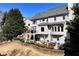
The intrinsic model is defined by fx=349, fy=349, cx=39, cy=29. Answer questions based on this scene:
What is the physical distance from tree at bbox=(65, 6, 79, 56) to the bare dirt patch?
0.15 m

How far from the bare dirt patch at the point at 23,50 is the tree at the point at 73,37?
0.15m

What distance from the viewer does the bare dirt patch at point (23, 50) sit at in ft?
20.9

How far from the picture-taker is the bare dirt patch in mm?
6355

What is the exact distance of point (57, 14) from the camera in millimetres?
6660

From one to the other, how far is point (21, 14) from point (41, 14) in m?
0.38

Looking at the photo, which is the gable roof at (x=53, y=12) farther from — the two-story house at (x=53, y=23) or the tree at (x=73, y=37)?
the tree at (x=73, y=37)

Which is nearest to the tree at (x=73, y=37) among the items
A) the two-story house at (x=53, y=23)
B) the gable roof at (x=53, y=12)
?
the two-story house at (x=53, y=23)

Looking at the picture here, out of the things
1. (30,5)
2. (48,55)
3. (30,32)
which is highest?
(30,5)

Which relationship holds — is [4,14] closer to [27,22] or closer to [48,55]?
[27,22]

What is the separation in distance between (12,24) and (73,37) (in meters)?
1.14

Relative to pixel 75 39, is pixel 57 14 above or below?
above

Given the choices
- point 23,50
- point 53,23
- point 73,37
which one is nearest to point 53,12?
point 53,23

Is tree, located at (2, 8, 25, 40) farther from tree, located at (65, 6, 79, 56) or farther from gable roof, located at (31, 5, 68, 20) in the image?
tree, located at (65, 6, 79, 56)

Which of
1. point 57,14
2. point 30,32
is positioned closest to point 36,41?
point 30,32
